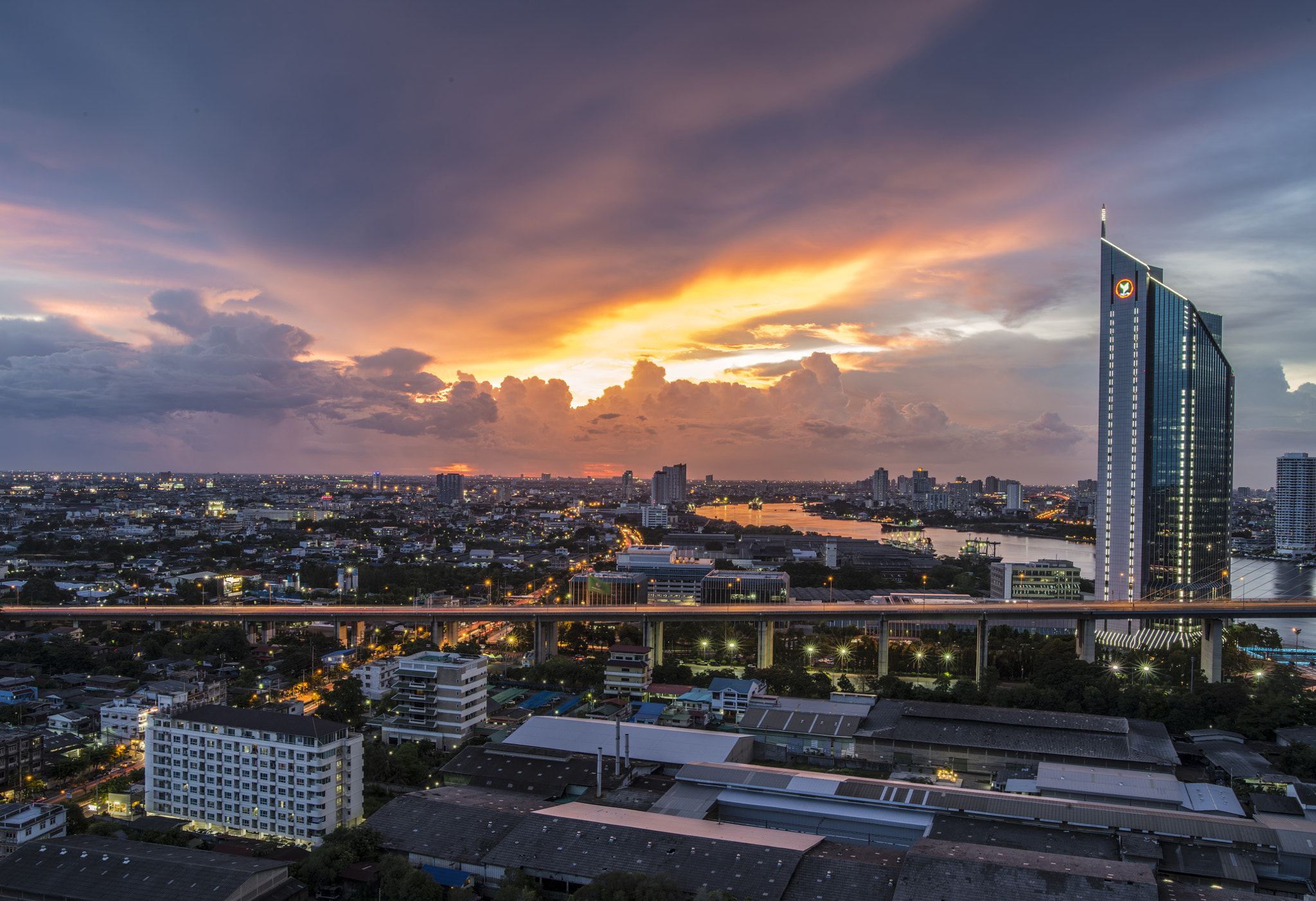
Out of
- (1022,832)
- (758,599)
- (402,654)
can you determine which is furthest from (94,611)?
(1022,832)

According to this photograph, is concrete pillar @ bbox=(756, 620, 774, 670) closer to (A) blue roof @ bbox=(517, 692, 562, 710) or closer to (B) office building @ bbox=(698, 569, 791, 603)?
(B) office building @ bbox=(698, 569, 791, 603)

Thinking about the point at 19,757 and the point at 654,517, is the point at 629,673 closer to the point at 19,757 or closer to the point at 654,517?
the point at 19,757

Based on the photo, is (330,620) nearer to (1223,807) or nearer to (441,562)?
(441,562)

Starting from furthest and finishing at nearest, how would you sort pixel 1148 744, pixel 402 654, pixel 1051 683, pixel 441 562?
pixel 441 562 < pixel 402 654 < pixel 1051 683 < pixel 1148 744

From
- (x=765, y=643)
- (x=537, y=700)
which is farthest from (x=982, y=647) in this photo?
(x=537, y=700)

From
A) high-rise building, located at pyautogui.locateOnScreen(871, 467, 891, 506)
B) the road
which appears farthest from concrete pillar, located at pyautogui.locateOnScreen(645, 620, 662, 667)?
high-rise building, located at pyautogui.locateOnScreen(871, 467, 891, 506)

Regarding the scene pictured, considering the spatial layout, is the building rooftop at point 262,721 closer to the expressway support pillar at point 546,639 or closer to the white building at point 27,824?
the white building at point 27,824
